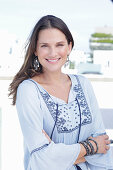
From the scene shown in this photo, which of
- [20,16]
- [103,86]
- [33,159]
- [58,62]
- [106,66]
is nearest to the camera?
[33,159]

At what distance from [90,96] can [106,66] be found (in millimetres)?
8921

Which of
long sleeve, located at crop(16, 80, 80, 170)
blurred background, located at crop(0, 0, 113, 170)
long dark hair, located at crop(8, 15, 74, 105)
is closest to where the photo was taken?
long sleeve, located at crop(16, 80, 80, 170)

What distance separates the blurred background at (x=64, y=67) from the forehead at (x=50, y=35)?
8cm

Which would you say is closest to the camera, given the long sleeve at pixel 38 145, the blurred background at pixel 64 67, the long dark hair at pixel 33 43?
the long sleeve at pixel 38 145

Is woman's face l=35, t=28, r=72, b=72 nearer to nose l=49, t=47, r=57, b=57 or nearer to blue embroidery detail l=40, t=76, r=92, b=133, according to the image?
nose l=49, t=47, r=57, b=57

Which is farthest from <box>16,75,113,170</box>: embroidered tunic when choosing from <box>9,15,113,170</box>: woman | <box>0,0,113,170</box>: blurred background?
<box>0,0,113,170</box>: blurred background

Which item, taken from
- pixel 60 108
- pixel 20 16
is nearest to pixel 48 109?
pixel 60 108

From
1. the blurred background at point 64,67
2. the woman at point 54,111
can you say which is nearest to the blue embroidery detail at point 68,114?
the woman at point 54,111

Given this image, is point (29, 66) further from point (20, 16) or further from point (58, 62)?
point (20, 16)

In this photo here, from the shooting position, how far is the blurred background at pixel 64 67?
197 cm

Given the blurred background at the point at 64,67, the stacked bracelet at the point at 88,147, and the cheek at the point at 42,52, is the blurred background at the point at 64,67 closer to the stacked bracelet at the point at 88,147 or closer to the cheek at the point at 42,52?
the cheek at the point at 42,52

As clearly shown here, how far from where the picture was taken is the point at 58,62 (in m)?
1.12

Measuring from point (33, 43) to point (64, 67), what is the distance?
32 cm

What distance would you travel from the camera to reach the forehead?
1.09m
